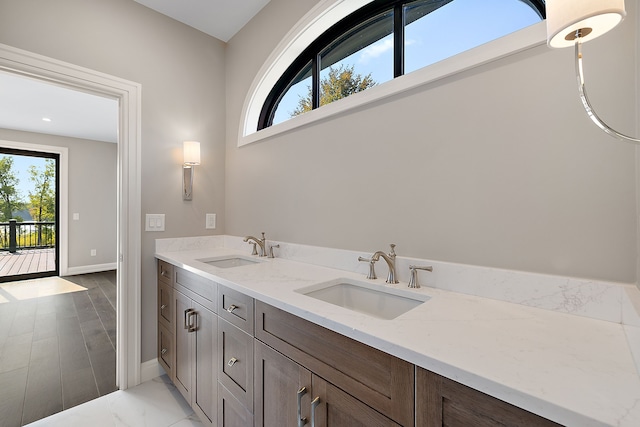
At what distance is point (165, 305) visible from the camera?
1.99m

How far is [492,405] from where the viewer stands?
0.54m

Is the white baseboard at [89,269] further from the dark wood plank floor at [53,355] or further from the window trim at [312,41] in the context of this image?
the window trim at [312,41]

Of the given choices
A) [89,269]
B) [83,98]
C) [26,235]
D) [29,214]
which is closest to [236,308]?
[83,98]

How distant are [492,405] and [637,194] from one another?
747mm

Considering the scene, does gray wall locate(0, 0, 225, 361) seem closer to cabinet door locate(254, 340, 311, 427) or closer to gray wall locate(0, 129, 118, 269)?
cabinet door locate(254, 340, 311, 427)

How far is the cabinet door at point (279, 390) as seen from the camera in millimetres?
922

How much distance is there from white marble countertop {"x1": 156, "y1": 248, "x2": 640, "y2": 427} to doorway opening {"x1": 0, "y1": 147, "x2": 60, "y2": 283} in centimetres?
611

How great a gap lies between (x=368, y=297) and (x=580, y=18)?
3.64 feet

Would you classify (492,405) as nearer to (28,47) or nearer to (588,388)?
(588,388)

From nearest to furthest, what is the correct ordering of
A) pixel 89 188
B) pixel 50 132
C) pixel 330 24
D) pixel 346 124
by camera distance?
1. pixel 346 124
2. pixel 330 24
3. pixel 50 132
4. pixel 89 188

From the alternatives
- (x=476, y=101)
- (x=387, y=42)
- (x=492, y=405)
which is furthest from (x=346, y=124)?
(x=492, y=405)

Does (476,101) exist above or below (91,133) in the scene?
below

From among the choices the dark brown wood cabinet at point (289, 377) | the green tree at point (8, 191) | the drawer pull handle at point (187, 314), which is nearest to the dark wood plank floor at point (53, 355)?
the dark brown wood cabinet at point (289, 377)

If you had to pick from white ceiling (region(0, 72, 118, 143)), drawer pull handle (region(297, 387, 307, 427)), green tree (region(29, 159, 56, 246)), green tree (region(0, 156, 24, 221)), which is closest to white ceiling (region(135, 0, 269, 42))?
white ceiling (region(0, 72, 118, 143))
